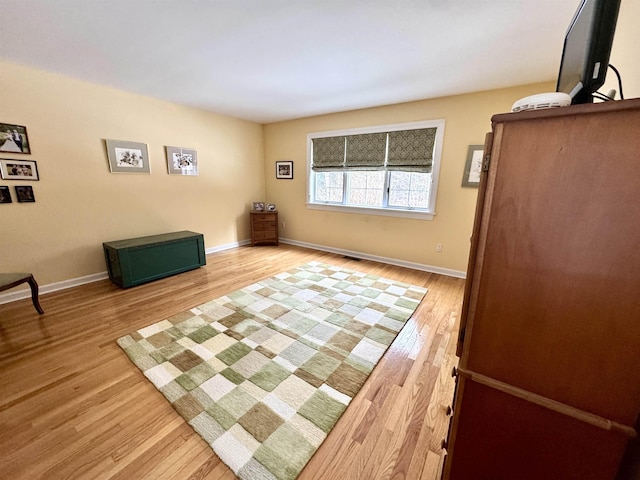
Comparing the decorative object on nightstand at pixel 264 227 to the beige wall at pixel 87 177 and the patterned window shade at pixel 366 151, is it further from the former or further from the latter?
the patterned window shade at pixel 366 151

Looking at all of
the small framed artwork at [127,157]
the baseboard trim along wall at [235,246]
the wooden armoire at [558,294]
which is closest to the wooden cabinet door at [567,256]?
the wooden armoire at [558,294]

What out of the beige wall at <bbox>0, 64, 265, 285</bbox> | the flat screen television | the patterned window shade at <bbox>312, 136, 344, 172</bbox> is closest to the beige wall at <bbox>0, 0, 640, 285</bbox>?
the beige wall at <bbox>0, 64, 265, 285</bbox>

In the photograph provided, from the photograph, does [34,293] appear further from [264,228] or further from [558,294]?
[558,294]

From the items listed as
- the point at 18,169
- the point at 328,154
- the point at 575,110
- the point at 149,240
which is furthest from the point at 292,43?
the point at 18,169

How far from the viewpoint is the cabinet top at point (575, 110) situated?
0.56 meters

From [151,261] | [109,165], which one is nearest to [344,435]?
[151,261]

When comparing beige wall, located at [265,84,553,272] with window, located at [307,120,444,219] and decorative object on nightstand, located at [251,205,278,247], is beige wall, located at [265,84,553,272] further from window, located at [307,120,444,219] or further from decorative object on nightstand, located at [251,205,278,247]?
decorative object on nightstand, located at [251,205,278,247]

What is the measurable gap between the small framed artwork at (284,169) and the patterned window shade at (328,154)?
0.53m

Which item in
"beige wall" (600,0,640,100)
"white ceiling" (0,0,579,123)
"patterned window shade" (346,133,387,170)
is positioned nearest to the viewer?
"beige wall" (600,0,640,100)

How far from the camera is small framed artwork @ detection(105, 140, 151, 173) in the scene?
10.3ft

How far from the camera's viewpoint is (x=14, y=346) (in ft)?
6.40

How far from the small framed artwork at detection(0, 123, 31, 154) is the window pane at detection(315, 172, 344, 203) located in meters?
3.65

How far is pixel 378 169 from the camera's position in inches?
153

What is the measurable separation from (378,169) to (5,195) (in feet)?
14.3
